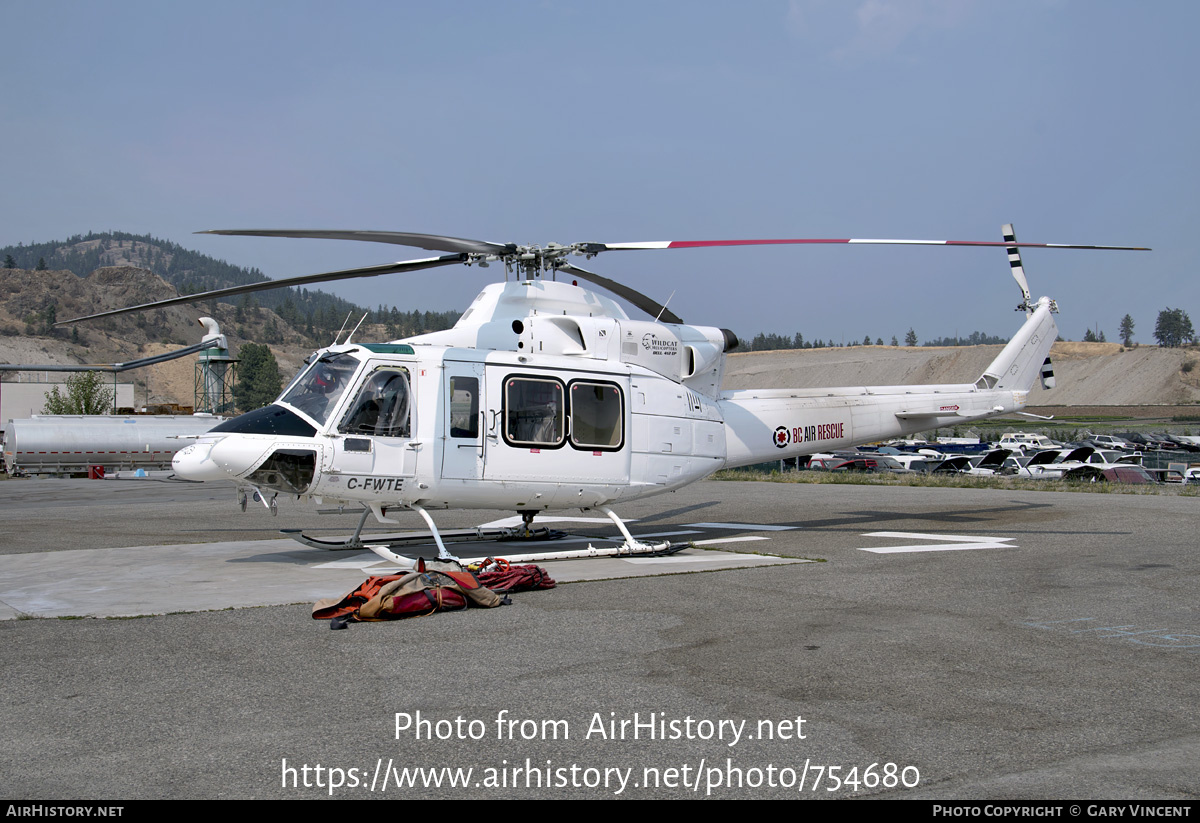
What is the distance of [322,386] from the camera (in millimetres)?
11141

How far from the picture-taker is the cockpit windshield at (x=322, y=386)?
11.0 meters

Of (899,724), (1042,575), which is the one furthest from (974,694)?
(1042,575)

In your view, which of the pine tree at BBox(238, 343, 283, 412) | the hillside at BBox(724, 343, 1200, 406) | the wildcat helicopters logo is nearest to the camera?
the wildcat helicopters logo

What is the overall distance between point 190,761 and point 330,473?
6628 millimetres

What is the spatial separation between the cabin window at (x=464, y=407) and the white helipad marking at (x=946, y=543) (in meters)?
5.78

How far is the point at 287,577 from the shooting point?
411 inches

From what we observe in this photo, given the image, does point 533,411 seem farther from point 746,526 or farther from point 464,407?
point 746,526

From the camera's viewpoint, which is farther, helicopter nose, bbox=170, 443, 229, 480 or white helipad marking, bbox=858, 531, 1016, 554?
white helipad marking, bbox=858, 531, 1016, 554

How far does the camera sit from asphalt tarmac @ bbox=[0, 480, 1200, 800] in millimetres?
4168

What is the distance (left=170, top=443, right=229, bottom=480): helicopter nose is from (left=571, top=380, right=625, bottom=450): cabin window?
14.9 feet

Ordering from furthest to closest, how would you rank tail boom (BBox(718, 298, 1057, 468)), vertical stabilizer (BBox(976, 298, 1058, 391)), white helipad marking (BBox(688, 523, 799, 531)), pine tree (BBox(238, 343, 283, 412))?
pine tree (BBox(238, 343, 283, 412))
vertical stabilizer (BBox(976, 298, 1058, 391))
white helipad marking (BBox(688, 523, 799, 531))
tail boom (BBox(718, 298, 1057, 468))

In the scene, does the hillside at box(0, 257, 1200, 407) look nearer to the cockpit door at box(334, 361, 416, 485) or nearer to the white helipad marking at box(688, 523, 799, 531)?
the white helipad marking at box(688, 523, 799, 531)

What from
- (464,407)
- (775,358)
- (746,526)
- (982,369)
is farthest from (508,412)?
(775,358)


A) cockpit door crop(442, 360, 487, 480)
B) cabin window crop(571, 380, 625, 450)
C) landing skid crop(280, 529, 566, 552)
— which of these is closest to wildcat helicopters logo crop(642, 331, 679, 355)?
cabin window crop(571, 380, 625, 450)
